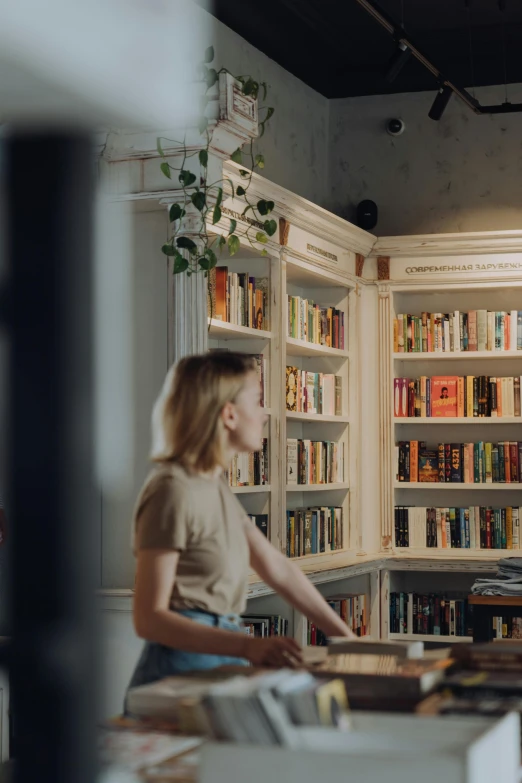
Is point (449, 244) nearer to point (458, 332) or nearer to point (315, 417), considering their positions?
point (458, 332)

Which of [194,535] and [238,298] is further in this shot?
[238,298]

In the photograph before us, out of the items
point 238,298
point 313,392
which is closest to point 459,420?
point 313,392

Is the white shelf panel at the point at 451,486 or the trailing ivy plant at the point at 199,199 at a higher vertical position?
the trailing ivy plant at the point at 199,199

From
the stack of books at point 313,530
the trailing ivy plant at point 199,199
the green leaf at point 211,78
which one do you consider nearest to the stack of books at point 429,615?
the stack of books at point 313,530

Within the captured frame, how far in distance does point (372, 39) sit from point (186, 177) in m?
2.72

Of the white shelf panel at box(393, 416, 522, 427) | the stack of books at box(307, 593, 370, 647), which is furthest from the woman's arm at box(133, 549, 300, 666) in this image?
the white shelf panel at box(393, 416, 522, 427)

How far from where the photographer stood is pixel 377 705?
152cm

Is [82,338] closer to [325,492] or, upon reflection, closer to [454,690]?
[454,690]

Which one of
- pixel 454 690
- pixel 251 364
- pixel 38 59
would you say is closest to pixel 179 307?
pixel 38 59

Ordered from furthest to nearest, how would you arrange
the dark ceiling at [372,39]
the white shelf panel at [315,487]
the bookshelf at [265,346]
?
the dark ceiling at [372,39] < the white shelf panel at [315,487] < the bookshelf at [265,346]

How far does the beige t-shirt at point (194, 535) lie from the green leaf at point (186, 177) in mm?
1999

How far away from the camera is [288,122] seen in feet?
20.3

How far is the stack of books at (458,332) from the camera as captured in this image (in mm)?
6148

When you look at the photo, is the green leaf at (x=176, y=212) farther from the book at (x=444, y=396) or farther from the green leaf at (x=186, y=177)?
the book at (x=444, y=396)
